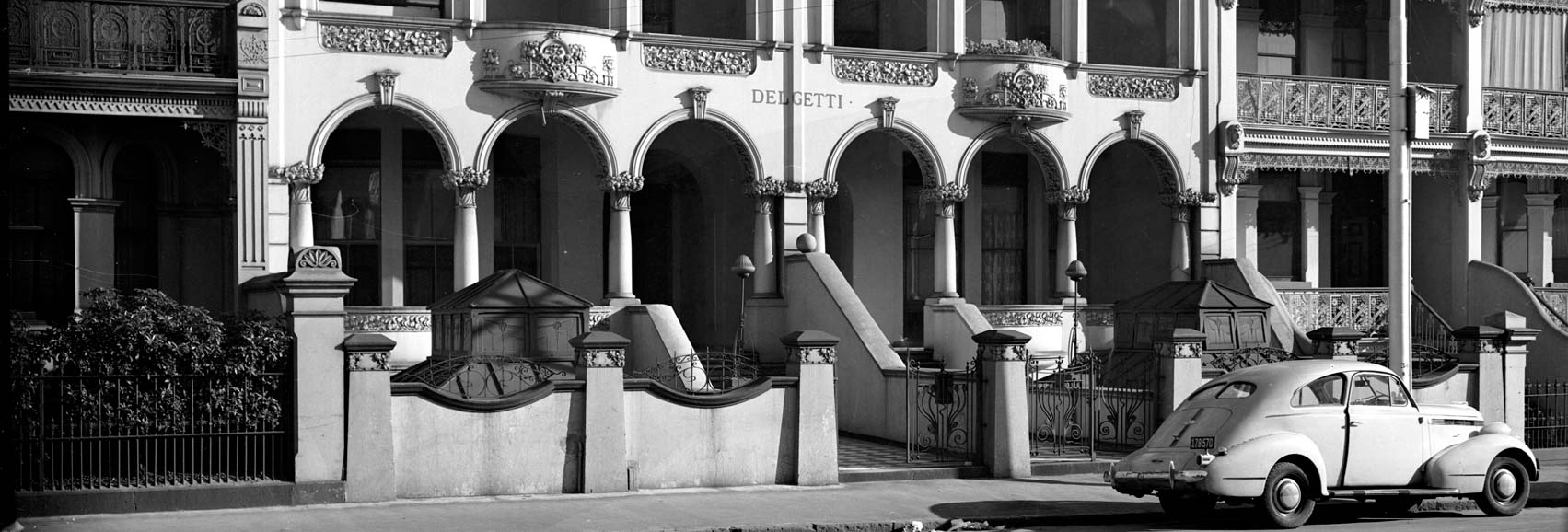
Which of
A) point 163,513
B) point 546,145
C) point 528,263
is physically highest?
point 546,145

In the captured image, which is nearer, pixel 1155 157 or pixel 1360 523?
pixel 1360 523

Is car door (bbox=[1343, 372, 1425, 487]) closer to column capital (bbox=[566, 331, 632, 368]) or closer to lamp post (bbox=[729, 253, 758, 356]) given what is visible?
column capital (bbox=[566, 331, 632, 368])

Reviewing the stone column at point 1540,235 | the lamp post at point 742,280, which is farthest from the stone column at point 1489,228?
the lamp post at point 742,280

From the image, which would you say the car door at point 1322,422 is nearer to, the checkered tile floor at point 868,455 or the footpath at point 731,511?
the footpath at point 731,511

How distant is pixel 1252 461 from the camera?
14.8 m

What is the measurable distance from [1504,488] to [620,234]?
13.5 meters

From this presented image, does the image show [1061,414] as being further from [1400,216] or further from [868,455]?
[1400,216]

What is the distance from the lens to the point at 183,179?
24281mm

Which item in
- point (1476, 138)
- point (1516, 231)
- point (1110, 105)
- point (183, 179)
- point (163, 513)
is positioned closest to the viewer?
point (163, 513)

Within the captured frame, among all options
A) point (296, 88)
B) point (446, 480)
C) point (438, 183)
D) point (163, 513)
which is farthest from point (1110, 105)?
point (163, 513)

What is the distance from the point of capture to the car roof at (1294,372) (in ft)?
51.0

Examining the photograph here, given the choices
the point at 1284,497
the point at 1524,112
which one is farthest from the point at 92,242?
the point at 1524,112

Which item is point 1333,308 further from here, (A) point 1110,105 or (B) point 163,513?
(B) point 163,513

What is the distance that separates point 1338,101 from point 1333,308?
370cm
